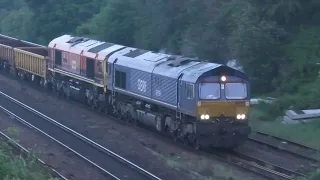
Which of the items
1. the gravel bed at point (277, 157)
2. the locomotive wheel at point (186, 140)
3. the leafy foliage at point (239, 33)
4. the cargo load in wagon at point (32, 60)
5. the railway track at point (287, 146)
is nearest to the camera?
the gravel bed at point (277, 157)

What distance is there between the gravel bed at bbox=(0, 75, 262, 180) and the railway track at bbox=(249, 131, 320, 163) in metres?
2.70

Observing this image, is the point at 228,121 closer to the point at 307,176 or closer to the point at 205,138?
the point at 205,138

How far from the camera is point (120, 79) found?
2909cm

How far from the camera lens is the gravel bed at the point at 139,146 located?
20.6 meters

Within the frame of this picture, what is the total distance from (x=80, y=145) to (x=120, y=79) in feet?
16.0

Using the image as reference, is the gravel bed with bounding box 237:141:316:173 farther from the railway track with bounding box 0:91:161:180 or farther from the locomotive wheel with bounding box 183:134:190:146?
the railway track with bounding box 0:91:161:180

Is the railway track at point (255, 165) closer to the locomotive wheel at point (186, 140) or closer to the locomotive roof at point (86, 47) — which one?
the locomotive wheel at point (186, 140)

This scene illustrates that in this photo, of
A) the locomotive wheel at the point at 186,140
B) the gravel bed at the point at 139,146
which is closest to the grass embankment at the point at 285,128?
the locomotive wheel at the point at 186,140

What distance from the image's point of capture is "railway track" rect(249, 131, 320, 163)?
22881 mm

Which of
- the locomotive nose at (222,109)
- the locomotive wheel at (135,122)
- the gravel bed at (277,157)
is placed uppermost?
the locomotive nose at (222,109)

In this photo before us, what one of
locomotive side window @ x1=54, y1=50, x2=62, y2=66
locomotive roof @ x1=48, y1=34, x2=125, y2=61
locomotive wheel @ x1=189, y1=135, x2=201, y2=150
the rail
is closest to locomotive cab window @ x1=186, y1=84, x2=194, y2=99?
locomotive wheel @ x1=189, y1=135, x2=201, y2=150

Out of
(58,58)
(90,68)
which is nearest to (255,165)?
(90,68)

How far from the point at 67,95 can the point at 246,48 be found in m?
9.18

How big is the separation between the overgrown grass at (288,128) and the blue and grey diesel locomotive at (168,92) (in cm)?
336
